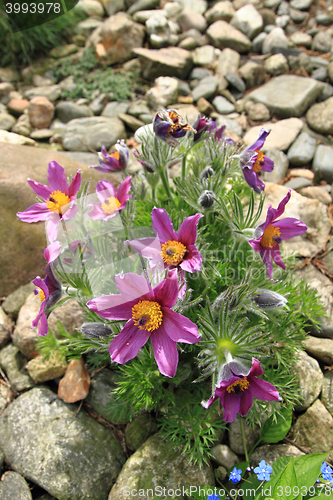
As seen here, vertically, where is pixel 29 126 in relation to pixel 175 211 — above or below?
below

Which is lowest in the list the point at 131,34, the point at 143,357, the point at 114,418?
the point at 114,418

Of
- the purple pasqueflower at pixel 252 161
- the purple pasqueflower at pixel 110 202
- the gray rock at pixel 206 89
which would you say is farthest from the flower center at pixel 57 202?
the gray rock at pixel 206 89

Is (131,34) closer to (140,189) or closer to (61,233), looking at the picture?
(140,189)

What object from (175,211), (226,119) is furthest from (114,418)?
(226,119)

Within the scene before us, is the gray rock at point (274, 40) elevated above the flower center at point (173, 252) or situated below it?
above

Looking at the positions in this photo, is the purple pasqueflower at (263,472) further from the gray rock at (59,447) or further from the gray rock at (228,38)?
the gray rock at (228,38)

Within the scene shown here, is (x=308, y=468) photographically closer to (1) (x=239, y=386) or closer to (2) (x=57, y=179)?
(1) (x=239, y=386)
